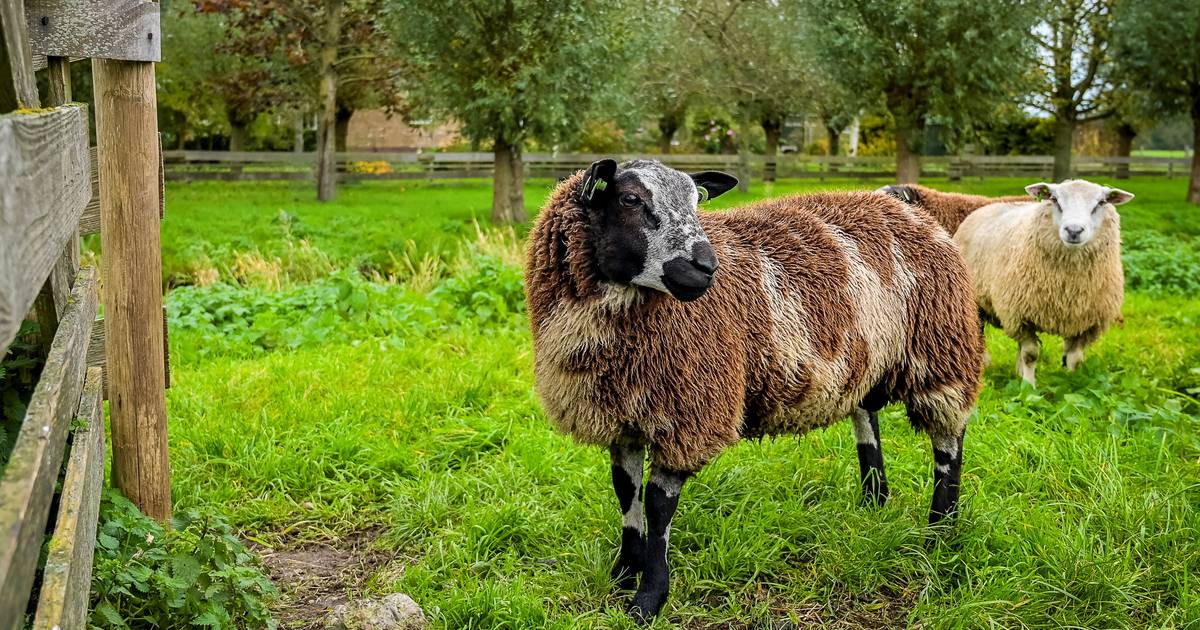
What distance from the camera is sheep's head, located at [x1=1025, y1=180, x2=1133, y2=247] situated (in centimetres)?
675

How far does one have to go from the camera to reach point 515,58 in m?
16.5

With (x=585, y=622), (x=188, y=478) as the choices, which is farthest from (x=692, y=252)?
(x=188, y=478)

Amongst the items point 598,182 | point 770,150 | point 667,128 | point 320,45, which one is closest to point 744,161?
point 770,150

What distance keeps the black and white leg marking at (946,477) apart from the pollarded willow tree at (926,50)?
14695 mm

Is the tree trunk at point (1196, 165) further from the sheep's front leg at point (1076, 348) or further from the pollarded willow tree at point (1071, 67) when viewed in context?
the sheep's front leg at point (1076, 348)

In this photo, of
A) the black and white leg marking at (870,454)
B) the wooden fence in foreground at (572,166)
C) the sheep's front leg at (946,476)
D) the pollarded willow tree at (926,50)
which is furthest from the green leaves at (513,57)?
the sheep's front leg at (946,476)

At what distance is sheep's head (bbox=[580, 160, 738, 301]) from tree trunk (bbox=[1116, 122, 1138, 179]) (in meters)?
31.6

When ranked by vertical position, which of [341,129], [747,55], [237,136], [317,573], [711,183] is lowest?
[317,573]

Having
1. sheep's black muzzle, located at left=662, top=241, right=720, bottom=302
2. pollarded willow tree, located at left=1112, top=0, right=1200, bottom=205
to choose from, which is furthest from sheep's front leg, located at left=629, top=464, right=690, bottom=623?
pollarded willow tree, located at left=1112, top=0, right=1200, bottom=205

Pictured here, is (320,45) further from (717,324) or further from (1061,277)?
(717,324)

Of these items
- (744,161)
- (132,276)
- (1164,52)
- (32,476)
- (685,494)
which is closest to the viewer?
(32,476)

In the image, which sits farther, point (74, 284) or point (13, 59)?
point (74, 284)

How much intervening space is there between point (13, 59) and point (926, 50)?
720 inches

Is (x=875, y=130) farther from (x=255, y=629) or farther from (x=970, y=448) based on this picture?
(x=255, y=629)
